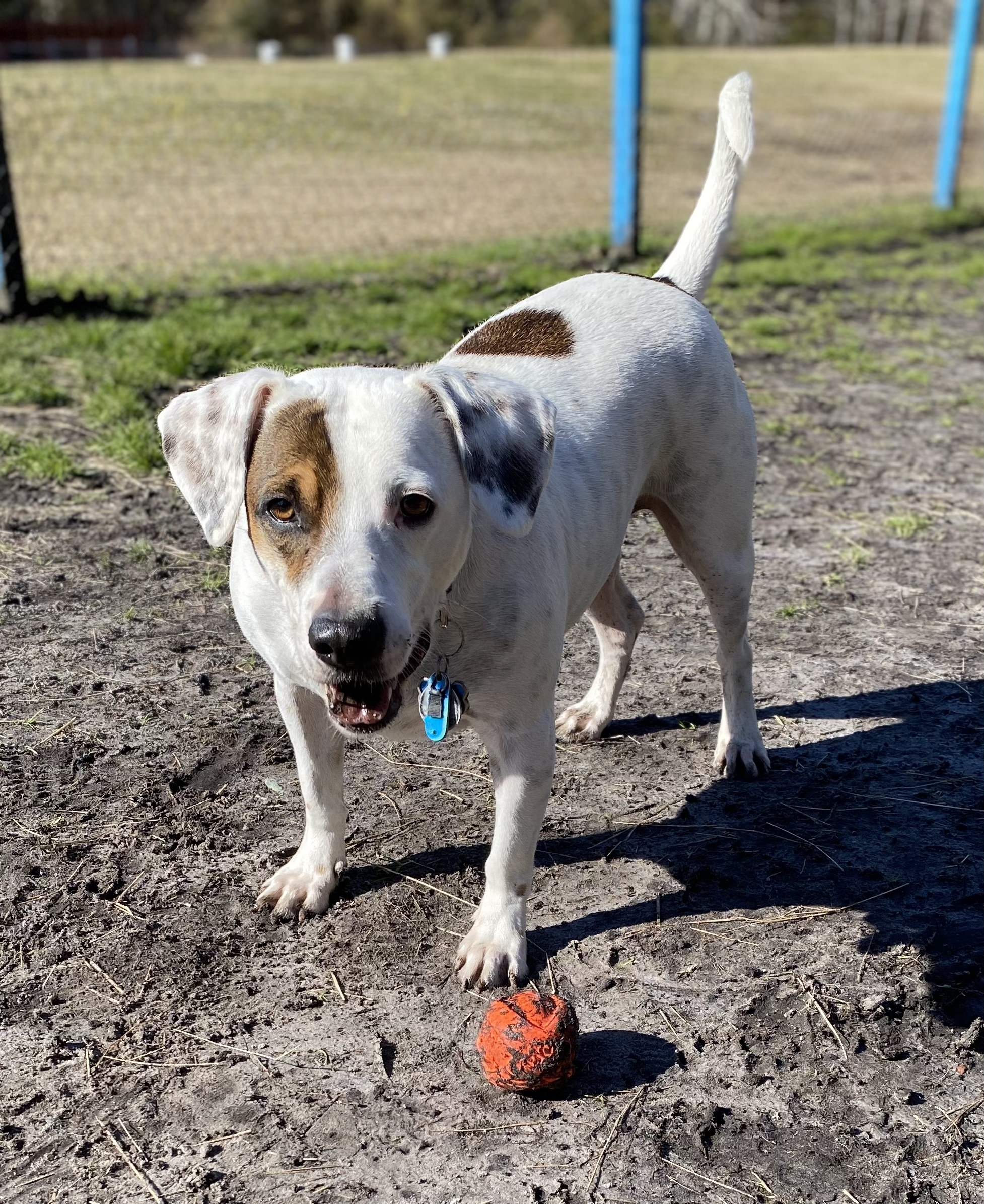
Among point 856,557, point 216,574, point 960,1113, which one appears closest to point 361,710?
point 960,1113

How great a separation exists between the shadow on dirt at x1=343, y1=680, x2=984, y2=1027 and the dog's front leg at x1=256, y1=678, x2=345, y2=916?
0.13 metres

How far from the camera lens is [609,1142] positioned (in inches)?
102

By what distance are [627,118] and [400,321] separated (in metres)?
3.66

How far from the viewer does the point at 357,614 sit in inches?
94.3

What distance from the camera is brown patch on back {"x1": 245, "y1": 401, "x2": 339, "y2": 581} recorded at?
8.50 feet

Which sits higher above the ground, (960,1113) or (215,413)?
(215,413)

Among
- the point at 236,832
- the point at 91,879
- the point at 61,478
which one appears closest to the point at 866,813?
the point at 236,832

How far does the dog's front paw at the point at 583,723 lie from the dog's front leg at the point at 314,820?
1023 mm

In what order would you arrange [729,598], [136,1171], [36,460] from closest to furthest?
[136,1171] → [729,598] → [36,460]

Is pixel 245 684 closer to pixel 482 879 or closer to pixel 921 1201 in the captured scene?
pixel 482 879

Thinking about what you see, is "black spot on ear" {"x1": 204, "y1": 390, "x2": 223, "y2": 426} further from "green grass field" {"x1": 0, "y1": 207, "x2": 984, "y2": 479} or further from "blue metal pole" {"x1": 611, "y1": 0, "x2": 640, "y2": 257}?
"blue metal pole" {"x1": 611, "y1": 0, "x2": 640, "y2": 257}

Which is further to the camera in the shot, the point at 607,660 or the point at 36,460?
the point at 36,460

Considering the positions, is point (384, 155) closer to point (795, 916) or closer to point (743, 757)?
point (743, 757)

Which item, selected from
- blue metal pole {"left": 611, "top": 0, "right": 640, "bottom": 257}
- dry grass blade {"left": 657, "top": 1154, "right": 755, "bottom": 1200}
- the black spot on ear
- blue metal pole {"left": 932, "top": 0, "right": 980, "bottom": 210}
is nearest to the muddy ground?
dry grass blade {"left": 657, "top": 1154, "right": 755, "bottom": 1200}
